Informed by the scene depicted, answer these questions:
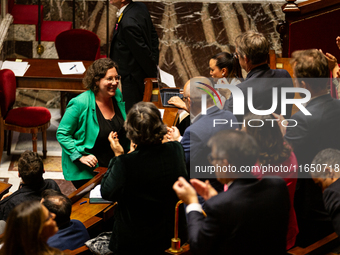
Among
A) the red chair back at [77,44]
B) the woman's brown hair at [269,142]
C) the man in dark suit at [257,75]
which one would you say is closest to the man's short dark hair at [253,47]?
the man in dark suit at [257,75]

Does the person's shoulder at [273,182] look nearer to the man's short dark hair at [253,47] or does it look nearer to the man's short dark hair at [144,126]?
the man's short dark hair at [144,126]

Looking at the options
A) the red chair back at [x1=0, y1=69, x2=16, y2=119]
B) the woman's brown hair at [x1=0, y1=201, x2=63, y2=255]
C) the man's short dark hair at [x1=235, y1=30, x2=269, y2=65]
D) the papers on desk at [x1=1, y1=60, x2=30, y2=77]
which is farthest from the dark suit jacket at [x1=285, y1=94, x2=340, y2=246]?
the papers on desk at [x1=1, y1=60, x2=30, y2=77]

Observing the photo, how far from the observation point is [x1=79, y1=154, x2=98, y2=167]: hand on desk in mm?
3080

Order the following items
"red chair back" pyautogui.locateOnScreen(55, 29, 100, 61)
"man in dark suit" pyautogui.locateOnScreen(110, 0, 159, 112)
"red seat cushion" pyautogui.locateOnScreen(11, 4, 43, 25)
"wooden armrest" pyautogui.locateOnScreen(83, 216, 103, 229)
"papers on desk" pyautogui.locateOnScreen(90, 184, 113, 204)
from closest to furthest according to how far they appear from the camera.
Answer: "wooden armrest" pyautogui.locateOnScreen(83, 216, 103, 229), "papers on desk" pyautogui.locateOnScreen(90, 184, 113, 204), "man in dark suit" pyautogui.locateOnScreen(110, 0, 159, 112), "red chair back" pyautogui.locateOnScreen(55, 29, 100, 61), "red seat cushion" pyautogui.locateOnScreen(11, 4, 43, 25)

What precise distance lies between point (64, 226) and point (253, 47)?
1554 mm

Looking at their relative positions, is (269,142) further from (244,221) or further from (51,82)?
(51,82)

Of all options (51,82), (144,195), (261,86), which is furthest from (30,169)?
(51,82)

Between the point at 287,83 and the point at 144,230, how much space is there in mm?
1426

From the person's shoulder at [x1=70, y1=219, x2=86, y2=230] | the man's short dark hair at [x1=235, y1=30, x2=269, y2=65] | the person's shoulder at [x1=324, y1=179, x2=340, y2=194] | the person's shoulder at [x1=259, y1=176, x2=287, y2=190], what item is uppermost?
the man's short dark hair at [x1=235, y1=30, x2=269, y2=65]

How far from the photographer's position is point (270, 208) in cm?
158

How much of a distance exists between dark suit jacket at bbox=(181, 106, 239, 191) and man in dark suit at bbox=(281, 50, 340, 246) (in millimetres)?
363

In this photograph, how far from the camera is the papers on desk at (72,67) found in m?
5.13

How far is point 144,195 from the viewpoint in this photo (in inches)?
79.0

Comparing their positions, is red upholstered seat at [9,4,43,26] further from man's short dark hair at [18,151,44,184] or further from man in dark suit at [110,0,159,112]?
man's short dark hair at [18,151,44,184]
